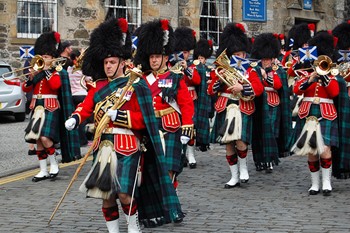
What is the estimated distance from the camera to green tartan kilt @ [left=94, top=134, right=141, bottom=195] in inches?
295

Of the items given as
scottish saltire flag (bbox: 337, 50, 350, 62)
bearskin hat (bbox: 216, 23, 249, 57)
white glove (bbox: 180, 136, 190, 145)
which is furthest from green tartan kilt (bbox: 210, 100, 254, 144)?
white glove (bbox: 180, 136, 190, 145)

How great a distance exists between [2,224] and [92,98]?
1.74 meters

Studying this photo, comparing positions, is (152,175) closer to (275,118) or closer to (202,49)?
(275,118)

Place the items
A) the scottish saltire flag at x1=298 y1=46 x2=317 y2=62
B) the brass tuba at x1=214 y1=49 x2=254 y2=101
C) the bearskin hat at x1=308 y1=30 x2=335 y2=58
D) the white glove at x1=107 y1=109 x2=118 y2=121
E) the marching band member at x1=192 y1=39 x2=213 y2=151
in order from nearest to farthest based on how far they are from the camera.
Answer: the white glove at x1=107 y1=109 x2=118 y2=121
the scottish saltire flag at x1=298 y1=46 x2=317 y2=62
the bearskin hat at x1=308 y1=30 x2=335 y2=58
the brass tuba at x1=214 y1=49 x2=254 y2=101
the marching band member at x1=192 y1=39 x2=213 y2=151

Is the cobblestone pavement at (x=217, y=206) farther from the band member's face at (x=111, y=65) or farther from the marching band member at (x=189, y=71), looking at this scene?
the band member's face at (x=111, y=65)

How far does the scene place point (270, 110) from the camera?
12.9 metres

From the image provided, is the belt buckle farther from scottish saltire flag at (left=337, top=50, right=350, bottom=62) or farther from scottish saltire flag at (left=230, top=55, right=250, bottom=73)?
scottish saltire flag at (left=337, top=50, right=350, bottom=62)

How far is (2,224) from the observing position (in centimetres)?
878

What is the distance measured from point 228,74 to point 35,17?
529 inches

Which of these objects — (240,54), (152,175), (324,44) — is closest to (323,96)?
(324,44)

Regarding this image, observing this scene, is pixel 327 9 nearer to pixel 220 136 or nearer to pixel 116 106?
pixel 220 136

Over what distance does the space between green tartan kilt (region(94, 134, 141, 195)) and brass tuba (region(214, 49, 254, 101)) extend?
3618 millimetres

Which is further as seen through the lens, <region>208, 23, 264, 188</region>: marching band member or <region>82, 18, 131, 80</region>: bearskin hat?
<region>208, 23, 264, 188</region>: marching band member

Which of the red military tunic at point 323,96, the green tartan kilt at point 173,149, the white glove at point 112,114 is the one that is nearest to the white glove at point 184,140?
the green tartan kilt at point 173,149
